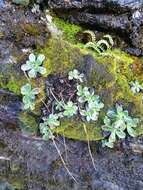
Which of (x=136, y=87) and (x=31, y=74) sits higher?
(x=31, y=74)

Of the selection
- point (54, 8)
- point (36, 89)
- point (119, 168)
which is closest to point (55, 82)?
point (36, 89)

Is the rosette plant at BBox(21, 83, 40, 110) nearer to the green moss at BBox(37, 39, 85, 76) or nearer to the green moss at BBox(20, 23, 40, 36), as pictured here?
the green moss at BBox(37, 39, 85, 76)

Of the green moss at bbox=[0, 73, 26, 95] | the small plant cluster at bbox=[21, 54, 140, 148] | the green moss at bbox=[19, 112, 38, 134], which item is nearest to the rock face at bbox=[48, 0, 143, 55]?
the small plant cluster at bbox=[21, 54, 140, 148]

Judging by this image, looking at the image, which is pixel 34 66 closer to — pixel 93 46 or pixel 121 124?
pixel 93 46

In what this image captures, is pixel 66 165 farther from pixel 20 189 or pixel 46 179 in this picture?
pixel 20 189

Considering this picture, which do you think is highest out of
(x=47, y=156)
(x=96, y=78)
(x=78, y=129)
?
(x=96, y=78)

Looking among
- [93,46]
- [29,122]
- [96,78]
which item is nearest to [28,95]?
[29,122]
